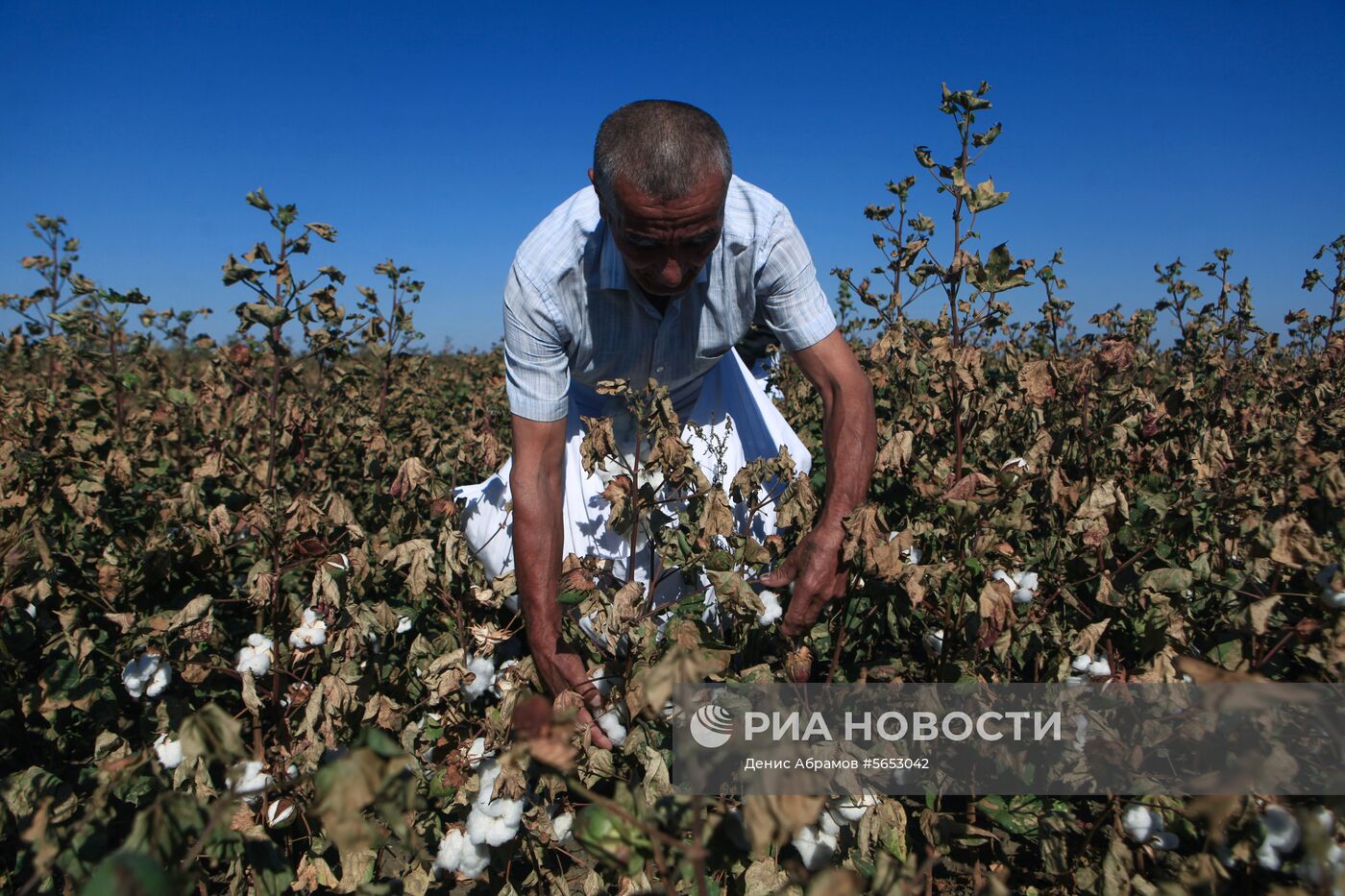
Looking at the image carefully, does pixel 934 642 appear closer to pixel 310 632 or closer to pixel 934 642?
pixel 934 642

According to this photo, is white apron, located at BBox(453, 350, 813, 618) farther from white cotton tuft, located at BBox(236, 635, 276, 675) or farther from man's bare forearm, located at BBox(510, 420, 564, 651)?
white cotton tuft, located at BBox(236, 635, 276, 675)

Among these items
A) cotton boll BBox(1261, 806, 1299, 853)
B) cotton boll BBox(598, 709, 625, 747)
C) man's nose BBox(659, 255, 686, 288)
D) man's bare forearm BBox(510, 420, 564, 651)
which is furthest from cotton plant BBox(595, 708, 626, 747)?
cotton boll BBox(1261, 806, 1299, 853)

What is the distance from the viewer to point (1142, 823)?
1.28 metres

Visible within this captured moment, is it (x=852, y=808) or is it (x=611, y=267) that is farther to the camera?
(x=611, y=267)

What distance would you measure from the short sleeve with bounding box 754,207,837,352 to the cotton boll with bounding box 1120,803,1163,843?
1241 mm

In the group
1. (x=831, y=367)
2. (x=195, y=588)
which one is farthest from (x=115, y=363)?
(x=831, y=367)

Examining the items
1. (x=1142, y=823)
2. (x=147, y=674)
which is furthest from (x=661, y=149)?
(x=147, y=674)

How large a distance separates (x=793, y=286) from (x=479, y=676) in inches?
48.5

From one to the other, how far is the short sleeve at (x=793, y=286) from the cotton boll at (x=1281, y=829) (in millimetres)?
1362

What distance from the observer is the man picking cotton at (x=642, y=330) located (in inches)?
65.0

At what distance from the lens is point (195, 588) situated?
2.59 m

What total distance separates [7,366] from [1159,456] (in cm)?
1006

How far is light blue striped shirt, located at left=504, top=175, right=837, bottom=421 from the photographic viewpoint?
202 centimetres

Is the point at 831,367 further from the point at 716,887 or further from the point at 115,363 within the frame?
the point at 115,363
